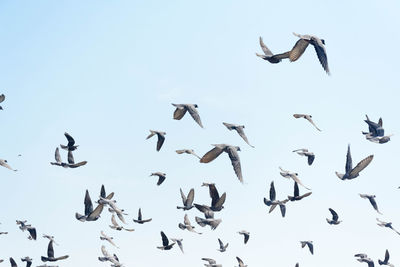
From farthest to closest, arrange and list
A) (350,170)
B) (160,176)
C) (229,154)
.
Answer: (160,176), (350,170), (229,154)

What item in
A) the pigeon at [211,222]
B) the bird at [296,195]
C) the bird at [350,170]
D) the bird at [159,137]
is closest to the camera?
the bird at [350,170]

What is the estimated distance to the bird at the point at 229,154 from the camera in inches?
956

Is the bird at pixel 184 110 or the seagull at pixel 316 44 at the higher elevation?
the seagull at pixel 316 44

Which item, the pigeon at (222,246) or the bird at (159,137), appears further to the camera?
the pigeon at (222,246)

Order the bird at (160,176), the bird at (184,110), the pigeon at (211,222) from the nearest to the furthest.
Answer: the bird at (184,110), the pigeon at (211,222), the bird at (160,176)

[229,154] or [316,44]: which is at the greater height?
[316,44]

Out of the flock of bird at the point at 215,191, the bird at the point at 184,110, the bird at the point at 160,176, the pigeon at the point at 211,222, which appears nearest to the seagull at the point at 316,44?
the flock of bird at the point at 215,191

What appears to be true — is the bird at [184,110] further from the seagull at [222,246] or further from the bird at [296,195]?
the seagull at [222,246]

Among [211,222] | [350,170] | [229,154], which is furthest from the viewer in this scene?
[211,222]

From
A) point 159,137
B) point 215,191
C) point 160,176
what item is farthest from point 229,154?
point 160,176

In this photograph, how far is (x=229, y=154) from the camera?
2641 centimetres

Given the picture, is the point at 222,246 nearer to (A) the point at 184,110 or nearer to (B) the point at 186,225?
(B) the point at 186,225

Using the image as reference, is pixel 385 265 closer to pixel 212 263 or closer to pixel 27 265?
pixel 212 263

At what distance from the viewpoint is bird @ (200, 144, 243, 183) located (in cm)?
2429
